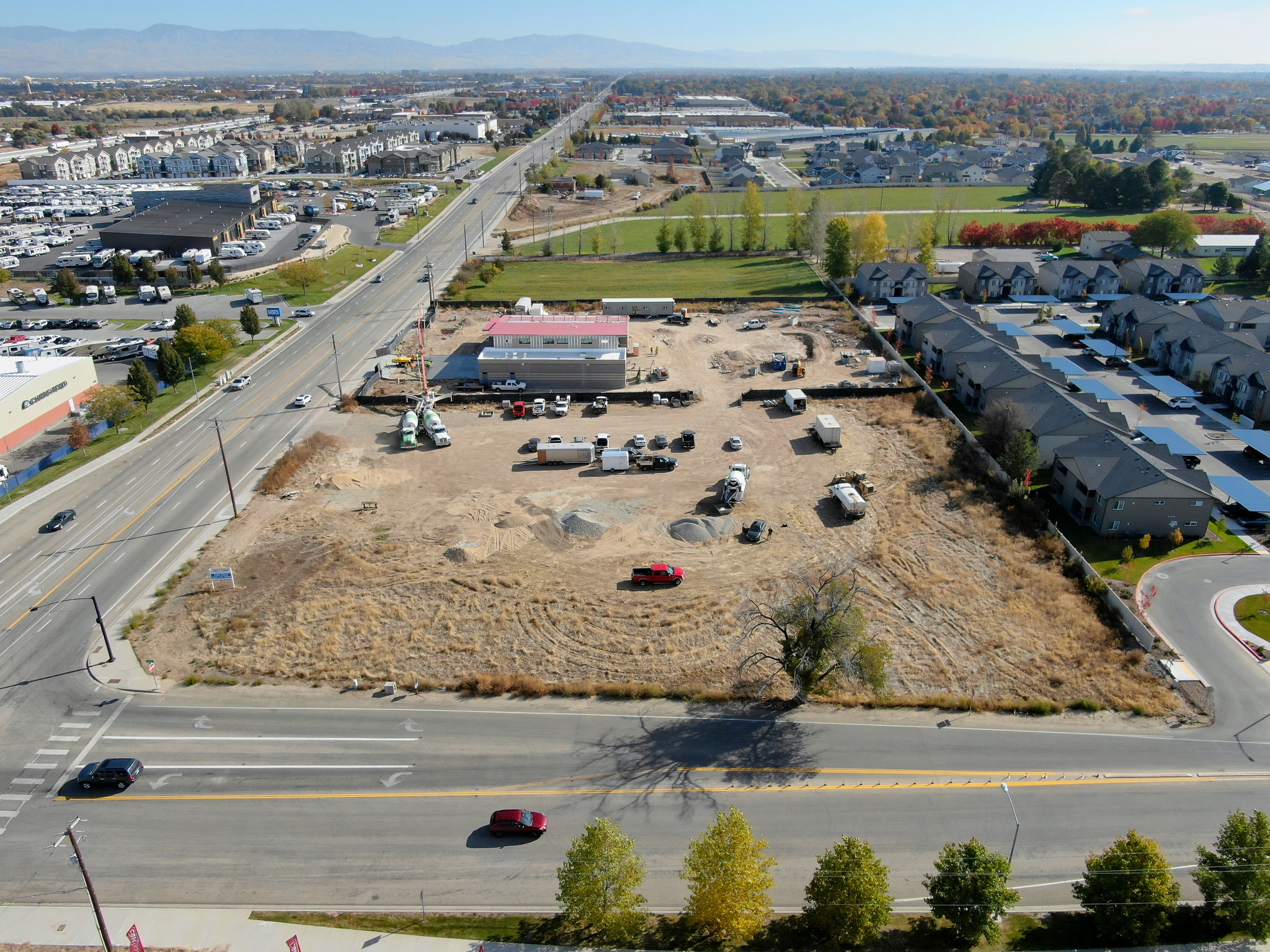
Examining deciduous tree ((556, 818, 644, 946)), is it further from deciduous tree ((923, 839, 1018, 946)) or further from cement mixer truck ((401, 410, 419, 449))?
cement mixer truck ((401, 410, 419, 449))

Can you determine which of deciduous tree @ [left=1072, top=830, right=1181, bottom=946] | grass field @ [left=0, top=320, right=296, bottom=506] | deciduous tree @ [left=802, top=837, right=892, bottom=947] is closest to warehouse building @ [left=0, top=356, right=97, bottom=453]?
grass field @ [left=0, top=320, right=296, bottom=506]

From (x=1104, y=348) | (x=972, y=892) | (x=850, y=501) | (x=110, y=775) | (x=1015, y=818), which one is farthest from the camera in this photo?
(x=1104, y=348)

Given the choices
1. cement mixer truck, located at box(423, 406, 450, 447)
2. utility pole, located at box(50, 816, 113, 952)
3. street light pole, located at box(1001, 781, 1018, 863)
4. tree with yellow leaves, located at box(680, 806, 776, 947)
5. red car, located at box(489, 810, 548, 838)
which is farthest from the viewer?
cement mixer truck, located at box(423, 406, 450, 447)

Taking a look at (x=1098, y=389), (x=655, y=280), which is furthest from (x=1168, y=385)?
(x=655, y=280)

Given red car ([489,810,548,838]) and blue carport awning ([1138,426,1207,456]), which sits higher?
blue carport awning ([1138,426,1207,456])

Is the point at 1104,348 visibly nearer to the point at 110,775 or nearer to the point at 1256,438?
the point at 1256,438
